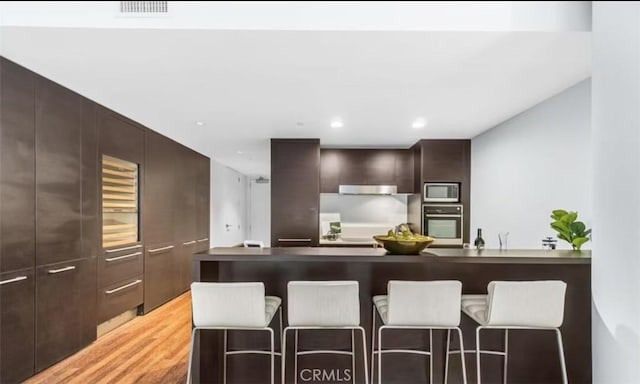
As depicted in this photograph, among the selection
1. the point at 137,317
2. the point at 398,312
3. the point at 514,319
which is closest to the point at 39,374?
the point at 137,317

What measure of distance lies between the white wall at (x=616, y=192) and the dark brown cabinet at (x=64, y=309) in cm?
365

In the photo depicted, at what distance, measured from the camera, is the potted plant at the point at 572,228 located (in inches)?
98.8

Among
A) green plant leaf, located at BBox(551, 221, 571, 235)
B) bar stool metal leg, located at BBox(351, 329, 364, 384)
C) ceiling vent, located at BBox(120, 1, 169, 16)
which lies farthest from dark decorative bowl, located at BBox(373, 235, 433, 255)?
ceiling vent, located at BBox(120, 1, 169, 16)

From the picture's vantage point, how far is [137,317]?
415cm

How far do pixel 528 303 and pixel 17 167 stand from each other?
3.38 meters

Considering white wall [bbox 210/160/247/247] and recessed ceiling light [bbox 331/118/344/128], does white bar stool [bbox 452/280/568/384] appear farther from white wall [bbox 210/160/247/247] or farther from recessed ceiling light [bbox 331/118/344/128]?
white wall [bbox 210/160/247/247]

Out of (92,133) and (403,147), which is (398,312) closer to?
(92,133)

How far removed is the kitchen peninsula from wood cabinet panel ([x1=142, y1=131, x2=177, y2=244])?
91.9 inches

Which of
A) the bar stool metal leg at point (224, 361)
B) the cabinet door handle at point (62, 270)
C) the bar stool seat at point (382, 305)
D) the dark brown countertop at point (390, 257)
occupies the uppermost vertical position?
the dark brown countertop at point (390, 257)

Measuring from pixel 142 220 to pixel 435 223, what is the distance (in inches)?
149

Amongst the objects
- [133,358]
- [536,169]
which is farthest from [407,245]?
[133,358]

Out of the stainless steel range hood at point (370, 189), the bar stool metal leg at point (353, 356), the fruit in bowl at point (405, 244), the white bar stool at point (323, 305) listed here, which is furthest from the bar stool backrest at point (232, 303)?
the stainless steel range hood at point (370, 189)

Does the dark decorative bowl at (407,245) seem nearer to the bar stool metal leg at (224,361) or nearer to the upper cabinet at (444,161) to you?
the bar stool metal leg at (224,361)

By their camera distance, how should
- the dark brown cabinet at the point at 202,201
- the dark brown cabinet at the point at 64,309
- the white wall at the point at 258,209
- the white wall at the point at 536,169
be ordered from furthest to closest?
the white wall at the point at 258,209 < the dark brown cabinet at the point at 202,201 < the white wall at the point at 536,169 < the dark brown cabinet at the point at 64,309
